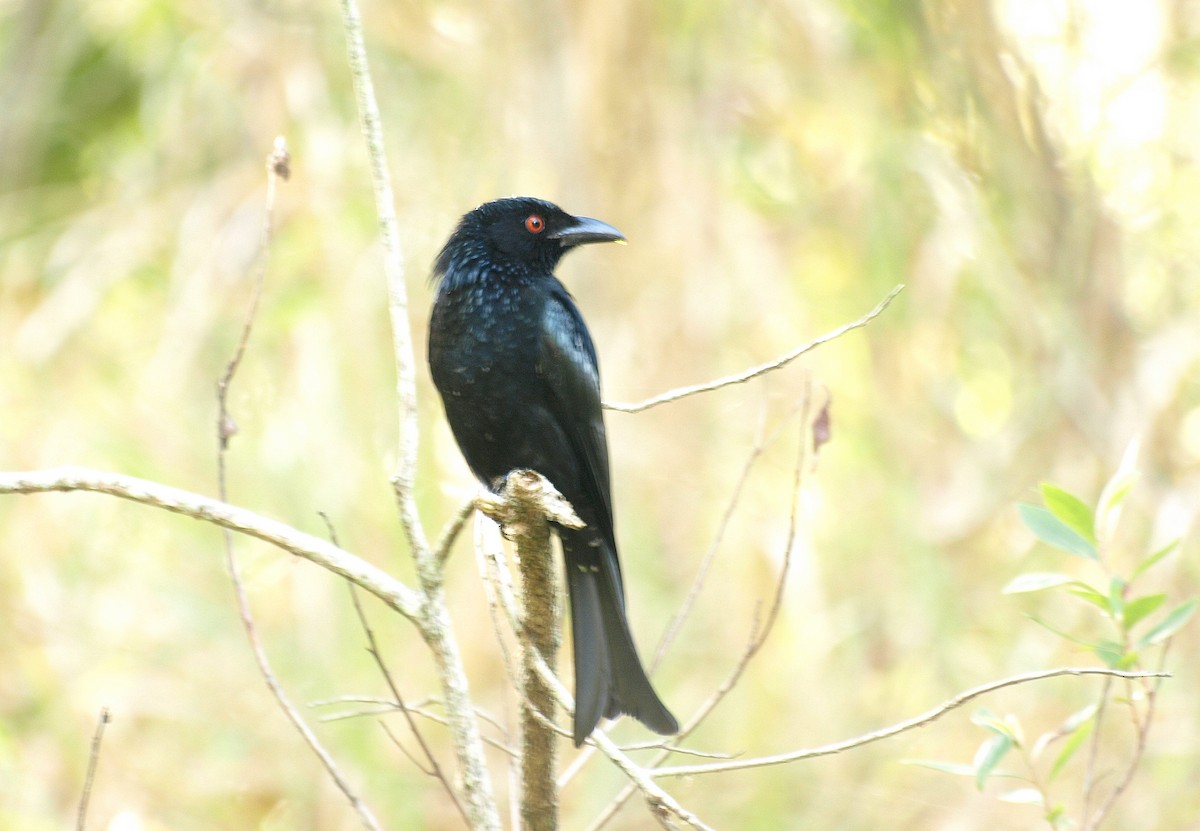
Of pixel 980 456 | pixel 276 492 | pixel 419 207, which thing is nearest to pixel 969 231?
pixel 980 456

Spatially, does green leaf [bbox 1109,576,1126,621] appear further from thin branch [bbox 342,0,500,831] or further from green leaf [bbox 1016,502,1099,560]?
thin branch [bbox 342,0,500,831]

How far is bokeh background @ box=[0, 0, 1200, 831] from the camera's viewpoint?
4.77m

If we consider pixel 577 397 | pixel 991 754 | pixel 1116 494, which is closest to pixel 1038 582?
pixel 1116 494

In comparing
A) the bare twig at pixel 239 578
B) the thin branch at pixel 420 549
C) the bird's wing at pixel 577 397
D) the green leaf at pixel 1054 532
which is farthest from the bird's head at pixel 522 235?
the green leaf at pixel 1054 532

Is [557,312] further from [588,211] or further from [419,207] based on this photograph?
[419,207]

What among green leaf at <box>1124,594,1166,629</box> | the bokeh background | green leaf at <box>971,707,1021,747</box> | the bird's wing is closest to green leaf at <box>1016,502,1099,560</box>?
green leaf at <box>1124,594,1166,629</box>

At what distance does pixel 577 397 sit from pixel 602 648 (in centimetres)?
65

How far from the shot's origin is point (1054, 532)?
2.36 meters

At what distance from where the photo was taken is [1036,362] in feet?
16.4

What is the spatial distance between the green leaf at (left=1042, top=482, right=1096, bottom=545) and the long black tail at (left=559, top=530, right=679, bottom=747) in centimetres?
90

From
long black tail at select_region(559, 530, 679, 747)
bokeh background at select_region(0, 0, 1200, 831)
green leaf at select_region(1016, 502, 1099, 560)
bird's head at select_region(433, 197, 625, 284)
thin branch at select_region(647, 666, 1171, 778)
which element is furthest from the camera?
bokeh background at select_region(0, 0, 1200, 831)

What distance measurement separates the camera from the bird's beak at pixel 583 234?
3.62 metres

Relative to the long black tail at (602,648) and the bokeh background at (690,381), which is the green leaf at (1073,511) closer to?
the long black tail at (602,648)

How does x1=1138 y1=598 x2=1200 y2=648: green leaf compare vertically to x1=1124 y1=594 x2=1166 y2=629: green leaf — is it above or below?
below
